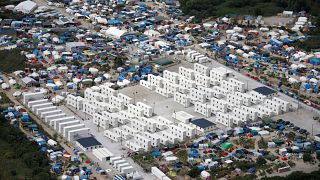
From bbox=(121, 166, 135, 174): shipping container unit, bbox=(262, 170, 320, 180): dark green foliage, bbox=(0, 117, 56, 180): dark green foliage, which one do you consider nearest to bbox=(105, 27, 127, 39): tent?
bbox=(0, 117, 56, 180): dark green foliage

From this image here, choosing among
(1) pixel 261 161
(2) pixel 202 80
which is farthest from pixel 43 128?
(1) pixel 261 161

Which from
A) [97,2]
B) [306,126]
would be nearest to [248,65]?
[306,126]

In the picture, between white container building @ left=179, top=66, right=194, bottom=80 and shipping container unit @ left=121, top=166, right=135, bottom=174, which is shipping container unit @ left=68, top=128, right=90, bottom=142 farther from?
white container building @ left=179, top=66, right=194, bottom=80

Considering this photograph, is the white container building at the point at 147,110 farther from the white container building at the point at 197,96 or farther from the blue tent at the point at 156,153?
the blue tent at the point at 156,153

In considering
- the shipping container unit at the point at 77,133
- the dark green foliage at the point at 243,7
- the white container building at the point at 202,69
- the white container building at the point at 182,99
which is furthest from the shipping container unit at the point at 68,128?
the dark green foliage at the point at 243,7

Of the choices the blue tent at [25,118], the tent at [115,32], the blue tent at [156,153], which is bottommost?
the tent at [115,32]

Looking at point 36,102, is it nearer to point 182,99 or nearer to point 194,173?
point 182,99

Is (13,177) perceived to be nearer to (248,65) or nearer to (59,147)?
(59,147)
